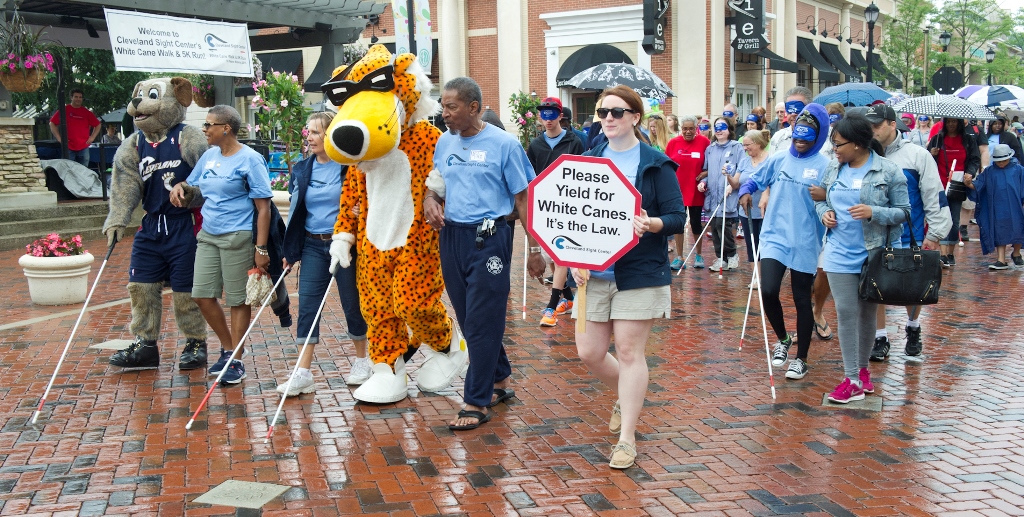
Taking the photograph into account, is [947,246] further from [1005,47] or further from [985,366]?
[1005,47]

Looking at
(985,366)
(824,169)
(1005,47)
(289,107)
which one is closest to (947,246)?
(985,366)

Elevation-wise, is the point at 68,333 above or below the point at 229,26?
below

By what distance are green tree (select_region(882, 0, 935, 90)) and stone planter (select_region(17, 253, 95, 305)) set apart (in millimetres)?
33940

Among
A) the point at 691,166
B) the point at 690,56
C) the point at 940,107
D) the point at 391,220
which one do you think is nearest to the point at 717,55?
the point at 690,56

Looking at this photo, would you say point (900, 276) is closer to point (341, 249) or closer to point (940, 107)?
point (341, 249)

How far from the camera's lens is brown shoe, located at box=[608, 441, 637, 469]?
4.96 meters

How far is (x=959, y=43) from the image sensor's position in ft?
147

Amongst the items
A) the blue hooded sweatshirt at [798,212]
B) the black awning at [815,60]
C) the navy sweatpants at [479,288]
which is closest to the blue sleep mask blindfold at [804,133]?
the blue hooded sweatshirt at [798,212]

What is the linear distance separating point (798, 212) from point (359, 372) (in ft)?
10.7

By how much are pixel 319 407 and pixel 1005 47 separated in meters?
57.2

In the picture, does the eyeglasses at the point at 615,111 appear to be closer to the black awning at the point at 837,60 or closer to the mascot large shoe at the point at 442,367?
the mascot large shoe at the point at 442,367

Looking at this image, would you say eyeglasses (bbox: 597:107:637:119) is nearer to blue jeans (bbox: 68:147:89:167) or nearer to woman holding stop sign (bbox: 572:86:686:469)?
woman holding stop sign (bbox: 572:86:686:469)

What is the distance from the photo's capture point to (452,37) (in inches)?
1266

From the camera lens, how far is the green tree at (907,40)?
36.9m
